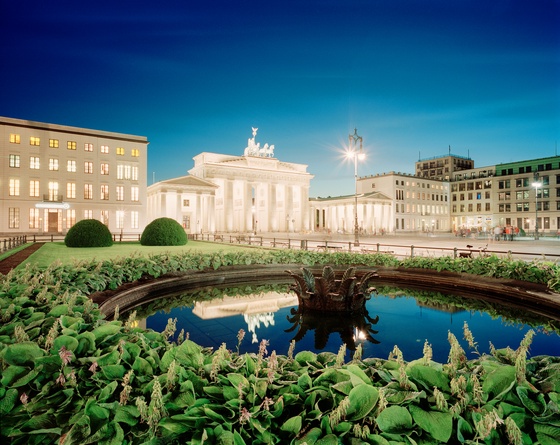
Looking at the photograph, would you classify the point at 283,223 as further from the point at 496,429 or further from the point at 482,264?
the point at 496,429

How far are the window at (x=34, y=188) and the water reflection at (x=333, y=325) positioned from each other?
4953 cm

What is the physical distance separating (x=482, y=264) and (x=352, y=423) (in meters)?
12.6

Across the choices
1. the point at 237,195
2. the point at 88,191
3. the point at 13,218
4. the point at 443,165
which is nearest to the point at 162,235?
the point at 88,191

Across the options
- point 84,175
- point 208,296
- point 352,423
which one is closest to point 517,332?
point 352,423

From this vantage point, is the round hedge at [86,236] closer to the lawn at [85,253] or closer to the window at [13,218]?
the lawn at [85,253]

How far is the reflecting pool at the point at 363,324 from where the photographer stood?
7.78 meters

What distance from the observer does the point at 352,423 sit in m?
2.59

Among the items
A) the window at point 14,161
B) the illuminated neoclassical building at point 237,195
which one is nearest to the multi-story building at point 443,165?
the illuminated neoclassical building at point 237,195

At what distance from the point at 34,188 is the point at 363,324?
51.9 m

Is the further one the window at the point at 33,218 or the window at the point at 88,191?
the window at the point at 88,191

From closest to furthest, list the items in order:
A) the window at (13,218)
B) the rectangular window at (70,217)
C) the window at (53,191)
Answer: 1. the window at (13,218)
2. the window at (53,191)
3. the rectangular window at (70,217)

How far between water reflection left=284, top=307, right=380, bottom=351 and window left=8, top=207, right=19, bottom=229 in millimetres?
49355

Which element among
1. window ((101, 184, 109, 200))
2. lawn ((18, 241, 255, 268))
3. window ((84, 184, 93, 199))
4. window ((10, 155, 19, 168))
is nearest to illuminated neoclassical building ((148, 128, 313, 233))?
window ((101, 184, 109, 200))

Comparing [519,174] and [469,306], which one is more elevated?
[519,174]
